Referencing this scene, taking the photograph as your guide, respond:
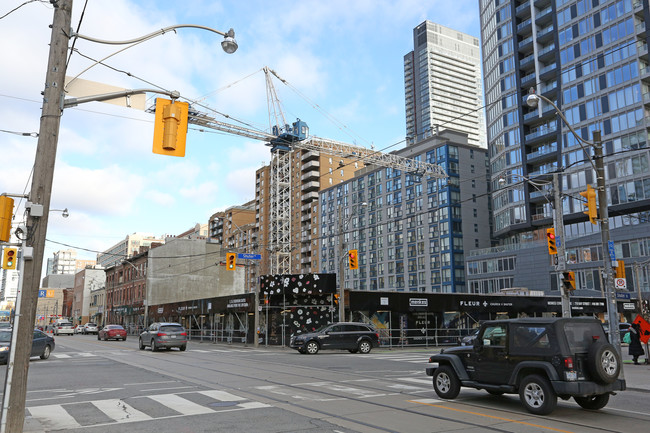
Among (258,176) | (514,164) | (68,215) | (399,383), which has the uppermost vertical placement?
(258,176)

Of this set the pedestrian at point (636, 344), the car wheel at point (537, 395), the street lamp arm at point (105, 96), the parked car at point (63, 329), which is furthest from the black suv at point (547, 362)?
the parked car at point (63, 329)

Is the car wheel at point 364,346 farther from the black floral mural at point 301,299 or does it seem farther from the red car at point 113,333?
the red car at point 113,333

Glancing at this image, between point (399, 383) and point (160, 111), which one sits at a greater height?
point (160, 111)

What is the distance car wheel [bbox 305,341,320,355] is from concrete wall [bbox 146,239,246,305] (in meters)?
43.9

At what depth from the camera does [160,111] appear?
29.3ft

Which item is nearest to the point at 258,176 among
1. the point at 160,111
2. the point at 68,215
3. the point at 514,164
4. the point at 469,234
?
the point at 469,234

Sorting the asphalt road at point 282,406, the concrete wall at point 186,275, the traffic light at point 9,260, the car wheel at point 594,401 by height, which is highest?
the concrete wall at point 186,275

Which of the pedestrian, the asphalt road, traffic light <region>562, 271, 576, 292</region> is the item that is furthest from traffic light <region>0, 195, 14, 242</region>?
the pedestrian

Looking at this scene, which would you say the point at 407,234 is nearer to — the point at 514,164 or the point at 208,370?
the point at 514,164

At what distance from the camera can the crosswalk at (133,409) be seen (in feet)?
31.0

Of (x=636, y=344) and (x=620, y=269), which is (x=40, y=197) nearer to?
(x=620, y=269)

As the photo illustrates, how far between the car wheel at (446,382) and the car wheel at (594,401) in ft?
8.09

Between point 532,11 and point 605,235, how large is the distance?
2740 inches

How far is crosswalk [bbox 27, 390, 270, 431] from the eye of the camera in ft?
31.0
